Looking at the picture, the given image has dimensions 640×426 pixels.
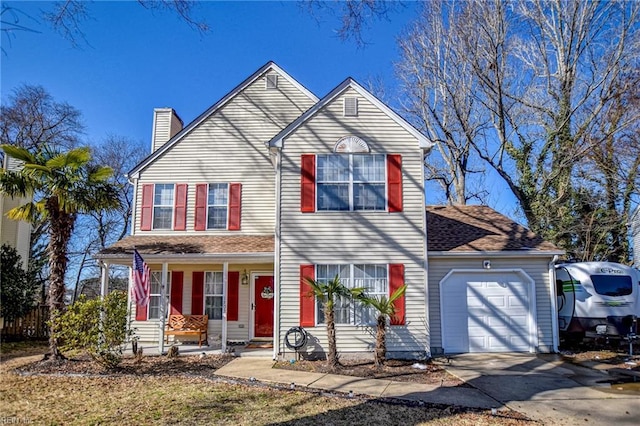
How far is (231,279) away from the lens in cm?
1357

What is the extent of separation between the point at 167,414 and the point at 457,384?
528 cm

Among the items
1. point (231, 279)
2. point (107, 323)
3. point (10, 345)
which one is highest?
point (231, 279)

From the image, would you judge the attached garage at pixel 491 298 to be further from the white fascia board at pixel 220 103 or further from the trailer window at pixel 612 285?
the white fascia board at pixel 220 103

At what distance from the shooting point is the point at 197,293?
44.5 feet

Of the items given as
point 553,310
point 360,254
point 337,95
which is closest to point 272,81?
point 337,95

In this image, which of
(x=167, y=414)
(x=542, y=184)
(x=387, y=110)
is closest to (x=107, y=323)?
(x=167, y=414)

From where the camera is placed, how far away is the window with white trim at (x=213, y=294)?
44.3ft

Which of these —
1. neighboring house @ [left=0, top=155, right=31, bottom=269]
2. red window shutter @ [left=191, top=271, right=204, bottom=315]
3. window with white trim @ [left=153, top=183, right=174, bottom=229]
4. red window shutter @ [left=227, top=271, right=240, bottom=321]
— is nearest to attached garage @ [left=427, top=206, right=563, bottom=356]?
red window shutter @ [left=227, top=271, right=240, bottom=321]

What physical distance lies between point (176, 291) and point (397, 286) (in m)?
7.00

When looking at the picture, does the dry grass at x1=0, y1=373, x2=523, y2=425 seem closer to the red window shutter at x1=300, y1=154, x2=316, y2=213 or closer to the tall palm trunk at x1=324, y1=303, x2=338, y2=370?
the tall palm trunk at x1=324, y1=303, x2=338, y2=370

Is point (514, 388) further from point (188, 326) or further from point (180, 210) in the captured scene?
point (180, 210)

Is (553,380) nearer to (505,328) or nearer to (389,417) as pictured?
(505,328)

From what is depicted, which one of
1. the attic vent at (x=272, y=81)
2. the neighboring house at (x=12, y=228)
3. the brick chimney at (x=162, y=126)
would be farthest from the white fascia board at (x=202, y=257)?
the neighboring house at (x=12, y=228)

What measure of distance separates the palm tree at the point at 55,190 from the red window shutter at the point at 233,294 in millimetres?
4466
